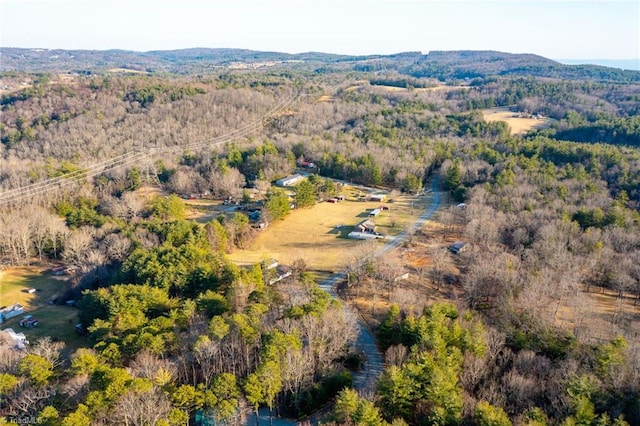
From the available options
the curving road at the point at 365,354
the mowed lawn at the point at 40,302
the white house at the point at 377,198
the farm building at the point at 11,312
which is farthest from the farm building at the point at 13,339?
the white house at the point at 377,198

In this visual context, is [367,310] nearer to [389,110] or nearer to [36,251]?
[36,251]

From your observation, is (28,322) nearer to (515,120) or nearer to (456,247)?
(456,247)

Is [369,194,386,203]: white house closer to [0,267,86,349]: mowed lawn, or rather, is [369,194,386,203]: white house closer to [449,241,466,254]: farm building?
[449,241,466,254]: farm building

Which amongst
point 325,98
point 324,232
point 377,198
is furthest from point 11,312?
point 325,98

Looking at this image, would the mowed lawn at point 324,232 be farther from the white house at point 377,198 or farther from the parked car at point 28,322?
the parked car at point 28,322

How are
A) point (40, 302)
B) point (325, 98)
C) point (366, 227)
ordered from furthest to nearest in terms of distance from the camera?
point (325, 98) < point (366, 227) < point (40, 302)

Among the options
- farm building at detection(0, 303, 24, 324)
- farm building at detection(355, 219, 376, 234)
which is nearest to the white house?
farm building at detection(355, 219, 376, 234)

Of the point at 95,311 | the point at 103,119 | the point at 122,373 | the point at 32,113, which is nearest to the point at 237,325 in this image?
the point at 122,373
